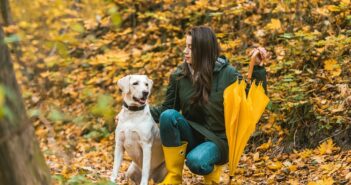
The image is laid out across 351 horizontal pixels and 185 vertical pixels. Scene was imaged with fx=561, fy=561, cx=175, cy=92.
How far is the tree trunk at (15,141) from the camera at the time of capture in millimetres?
2406

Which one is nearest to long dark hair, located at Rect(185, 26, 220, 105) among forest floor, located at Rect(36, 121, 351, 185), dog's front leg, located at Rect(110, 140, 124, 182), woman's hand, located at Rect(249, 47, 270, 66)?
woman's hand, located at Rect(249, 47, 270, 66)

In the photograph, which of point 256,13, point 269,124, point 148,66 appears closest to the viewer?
point 269,124

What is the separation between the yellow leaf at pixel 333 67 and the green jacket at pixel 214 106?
5.44ft

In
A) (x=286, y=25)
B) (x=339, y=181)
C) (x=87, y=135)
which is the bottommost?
(x=87, y=135)

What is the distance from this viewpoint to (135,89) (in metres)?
4.54

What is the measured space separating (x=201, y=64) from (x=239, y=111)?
20.1 inches

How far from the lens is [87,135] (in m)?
8.21

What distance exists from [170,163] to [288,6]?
3.41 meters

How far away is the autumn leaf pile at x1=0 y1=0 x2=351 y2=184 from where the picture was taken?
5.01 meters

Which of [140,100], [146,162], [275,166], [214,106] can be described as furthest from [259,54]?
[275,166]

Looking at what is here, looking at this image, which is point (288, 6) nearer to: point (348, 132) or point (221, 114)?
point (348, 132)

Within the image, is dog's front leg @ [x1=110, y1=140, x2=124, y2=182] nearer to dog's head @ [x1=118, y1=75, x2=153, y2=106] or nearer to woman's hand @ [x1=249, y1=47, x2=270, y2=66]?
dog's head @ [x1=118, y1=75, x2=153, y2=106]

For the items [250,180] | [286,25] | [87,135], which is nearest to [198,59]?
[250,180]

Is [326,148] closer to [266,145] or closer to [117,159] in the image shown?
[266,145]
